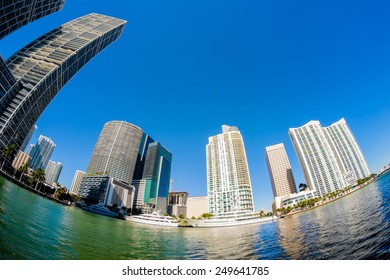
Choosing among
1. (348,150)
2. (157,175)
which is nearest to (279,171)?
(157,175)

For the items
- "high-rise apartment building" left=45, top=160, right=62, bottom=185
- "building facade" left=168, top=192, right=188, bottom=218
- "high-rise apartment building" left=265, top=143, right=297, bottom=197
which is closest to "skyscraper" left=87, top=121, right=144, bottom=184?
"building facade" left=168, top=192, right=188, bottom=218

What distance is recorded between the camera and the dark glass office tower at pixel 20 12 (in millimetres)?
38719

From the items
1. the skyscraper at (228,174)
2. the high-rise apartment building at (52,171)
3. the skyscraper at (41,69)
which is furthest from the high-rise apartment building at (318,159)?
the high-rise apartment building at (52,171)

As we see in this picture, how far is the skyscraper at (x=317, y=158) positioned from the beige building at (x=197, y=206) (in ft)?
143

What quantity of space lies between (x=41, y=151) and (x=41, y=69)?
14100 cm

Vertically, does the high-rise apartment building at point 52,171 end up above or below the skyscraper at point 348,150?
above

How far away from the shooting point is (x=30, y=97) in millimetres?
42375

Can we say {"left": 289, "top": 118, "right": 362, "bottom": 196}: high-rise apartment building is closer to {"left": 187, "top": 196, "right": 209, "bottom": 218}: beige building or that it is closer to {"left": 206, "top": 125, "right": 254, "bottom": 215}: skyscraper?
{"left": 206, "top": 125, "right": 254, "bottom": 215}: skyscraper

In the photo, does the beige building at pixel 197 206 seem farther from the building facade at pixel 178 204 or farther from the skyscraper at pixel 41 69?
the skyscraper at pixel 41 69

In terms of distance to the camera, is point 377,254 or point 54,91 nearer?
point 377,254

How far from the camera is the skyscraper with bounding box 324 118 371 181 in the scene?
40.8 metres
